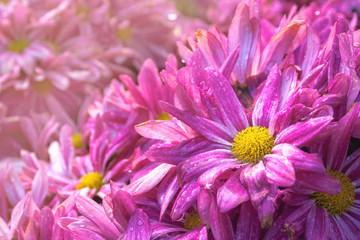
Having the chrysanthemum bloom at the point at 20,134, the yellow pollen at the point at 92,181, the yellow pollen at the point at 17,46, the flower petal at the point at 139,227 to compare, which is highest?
the yellow pollen at the point at 17,46

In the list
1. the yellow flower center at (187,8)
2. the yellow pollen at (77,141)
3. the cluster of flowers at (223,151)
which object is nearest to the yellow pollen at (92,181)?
the cluster of flowers at (223,151)

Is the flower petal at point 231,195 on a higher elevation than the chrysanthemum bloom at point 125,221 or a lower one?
higher

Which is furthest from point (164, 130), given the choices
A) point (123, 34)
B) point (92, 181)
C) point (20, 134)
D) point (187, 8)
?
point (187, 8)

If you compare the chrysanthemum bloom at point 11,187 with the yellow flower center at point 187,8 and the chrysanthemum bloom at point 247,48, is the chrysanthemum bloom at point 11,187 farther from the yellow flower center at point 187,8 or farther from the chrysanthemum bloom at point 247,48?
the yellow flower center at point 187,8

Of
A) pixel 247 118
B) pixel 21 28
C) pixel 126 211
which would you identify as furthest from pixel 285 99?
pixel 21 28

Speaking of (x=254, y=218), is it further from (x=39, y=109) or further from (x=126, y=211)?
(x=39, y=109)

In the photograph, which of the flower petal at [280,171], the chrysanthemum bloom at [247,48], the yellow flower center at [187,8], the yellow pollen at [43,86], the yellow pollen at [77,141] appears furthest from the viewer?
the yellow flower center at [187,8]
